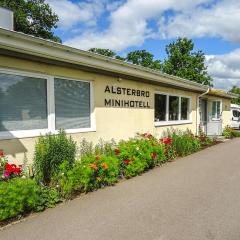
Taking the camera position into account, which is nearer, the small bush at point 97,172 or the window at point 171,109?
the small bush at point 97,172

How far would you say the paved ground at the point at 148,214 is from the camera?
14.4 feet

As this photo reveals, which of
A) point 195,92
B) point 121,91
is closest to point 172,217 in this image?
point 121,91

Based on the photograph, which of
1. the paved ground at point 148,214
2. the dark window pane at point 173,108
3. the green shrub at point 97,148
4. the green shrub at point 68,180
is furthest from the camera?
the dark window pane at point 173,108

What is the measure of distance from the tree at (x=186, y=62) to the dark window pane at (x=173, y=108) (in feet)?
69.5

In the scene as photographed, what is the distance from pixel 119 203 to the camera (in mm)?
5777

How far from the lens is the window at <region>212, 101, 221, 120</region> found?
67.3 ft

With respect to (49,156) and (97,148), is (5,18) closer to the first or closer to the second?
(49,156)

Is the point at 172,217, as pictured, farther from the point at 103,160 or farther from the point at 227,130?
the point at 227,130

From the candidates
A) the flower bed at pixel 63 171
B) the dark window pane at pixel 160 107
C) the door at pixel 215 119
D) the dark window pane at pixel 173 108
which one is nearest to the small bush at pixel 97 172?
the flower bed at pixel 63 171

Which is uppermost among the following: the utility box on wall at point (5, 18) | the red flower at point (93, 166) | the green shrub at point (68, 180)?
the utility box on wall at point (5, 18)

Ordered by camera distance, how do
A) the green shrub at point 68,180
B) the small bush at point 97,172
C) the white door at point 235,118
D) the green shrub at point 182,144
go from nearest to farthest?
the green shrub at point 68,180 < the small bush at point 97,172 < the green shrub at point 182,144 < the white door at point 235,118

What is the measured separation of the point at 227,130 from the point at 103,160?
14.7 metres

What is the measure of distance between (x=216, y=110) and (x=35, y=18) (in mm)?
20028

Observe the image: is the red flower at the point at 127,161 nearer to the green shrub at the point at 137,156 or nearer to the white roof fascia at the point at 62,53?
the green shrub at the point at 137,156
